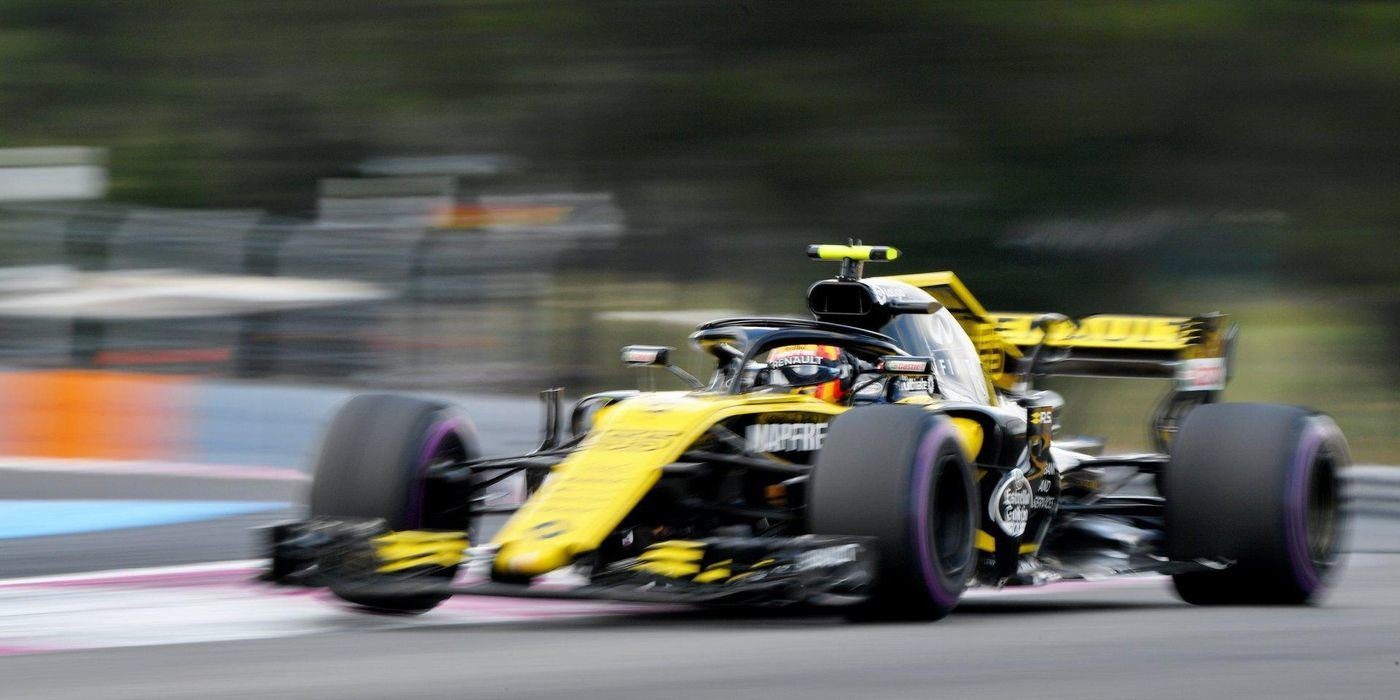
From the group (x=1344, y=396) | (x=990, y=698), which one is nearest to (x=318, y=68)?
(x=1344, y=396)

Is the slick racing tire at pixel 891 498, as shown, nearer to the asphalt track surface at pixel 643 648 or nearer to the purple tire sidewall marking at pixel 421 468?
the asphalt track surface at pixel 643 648

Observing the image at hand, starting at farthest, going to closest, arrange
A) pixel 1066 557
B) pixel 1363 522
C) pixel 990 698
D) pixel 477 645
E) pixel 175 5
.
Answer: pixel 175 5
pixel 1363 522
pixel 1066 557
pixel 477 645
pixel 990 698

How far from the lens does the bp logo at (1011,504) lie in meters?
7.28

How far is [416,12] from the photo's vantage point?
1847 cm

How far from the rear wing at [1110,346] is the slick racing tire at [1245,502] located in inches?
44.2

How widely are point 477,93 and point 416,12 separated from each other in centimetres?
101

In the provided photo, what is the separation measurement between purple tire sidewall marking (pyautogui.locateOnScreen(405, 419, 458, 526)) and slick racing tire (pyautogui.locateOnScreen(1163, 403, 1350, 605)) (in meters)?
3.06

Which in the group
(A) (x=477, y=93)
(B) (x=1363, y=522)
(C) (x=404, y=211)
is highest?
(A) (x=477, y=93)

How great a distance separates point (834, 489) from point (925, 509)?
1.06 feet

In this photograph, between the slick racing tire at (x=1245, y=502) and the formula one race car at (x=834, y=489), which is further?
the slick racing tire at (x=1245, y=502)

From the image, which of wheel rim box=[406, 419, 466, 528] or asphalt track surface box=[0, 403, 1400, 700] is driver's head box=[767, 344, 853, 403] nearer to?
asphalt track surface box=[0, 403, 1400, 700]

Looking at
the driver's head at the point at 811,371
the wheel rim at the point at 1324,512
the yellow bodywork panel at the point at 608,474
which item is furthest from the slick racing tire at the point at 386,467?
the wheel rim at the point at 1324,512

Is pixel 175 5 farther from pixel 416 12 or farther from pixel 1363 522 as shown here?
pixel 1363 522

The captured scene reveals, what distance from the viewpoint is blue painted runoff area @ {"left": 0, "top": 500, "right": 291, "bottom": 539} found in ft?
34.8
